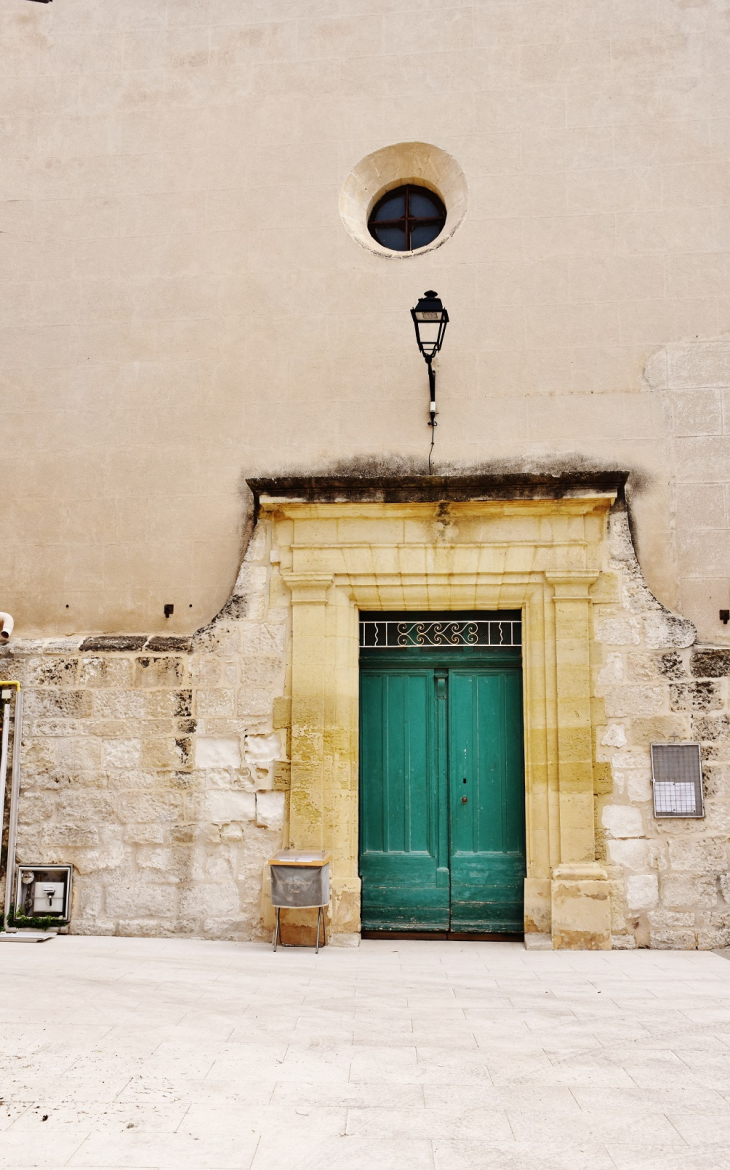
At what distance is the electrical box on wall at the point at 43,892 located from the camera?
5.75 metres

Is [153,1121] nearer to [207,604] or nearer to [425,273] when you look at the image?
[207,604]

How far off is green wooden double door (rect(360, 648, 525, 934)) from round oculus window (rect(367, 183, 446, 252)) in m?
2.75

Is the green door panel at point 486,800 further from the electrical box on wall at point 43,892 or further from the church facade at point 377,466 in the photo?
the electrical box on wall at point 43,892

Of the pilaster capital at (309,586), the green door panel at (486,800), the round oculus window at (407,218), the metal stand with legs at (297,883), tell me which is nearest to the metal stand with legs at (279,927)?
the metal stand with legs at (297,883)

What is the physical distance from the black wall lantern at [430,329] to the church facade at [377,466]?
3 centimetres

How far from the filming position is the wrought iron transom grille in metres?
6.04

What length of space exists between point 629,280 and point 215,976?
4703 mm

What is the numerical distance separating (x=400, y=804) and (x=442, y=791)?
0.89 ft

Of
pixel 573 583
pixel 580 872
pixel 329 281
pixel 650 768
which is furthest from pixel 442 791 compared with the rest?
pixel 329 281

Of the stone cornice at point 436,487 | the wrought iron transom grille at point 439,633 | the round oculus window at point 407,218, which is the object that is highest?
the round oculus window at point 407,218

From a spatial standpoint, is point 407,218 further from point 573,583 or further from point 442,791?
point 442,791

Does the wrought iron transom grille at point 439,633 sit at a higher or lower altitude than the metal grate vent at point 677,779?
higher

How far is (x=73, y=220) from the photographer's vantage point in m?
6.54

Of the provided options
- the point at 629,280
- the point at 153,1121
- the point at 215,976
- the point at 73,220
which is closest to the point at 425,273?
the point at 629,280
